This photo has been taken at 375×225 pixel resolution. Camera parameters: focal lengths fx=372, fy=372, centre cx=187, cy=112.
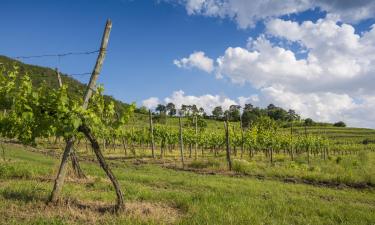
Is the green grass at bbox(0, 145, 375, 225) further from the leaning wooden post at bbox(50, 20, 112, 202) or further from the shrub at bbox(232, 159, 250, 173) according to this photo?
the shrub at bbox(232, 159, 250, 173)

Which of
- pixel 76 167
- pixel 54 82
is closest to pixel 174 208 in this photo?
pixel 76 167

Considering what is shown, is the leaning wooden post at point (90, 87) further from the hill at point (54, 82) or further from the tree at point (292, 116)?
the tree at point (292, 116)

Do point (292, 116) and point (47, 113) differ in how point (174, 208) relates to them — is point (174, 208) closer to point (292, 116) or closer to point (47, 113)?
point (47, 113)

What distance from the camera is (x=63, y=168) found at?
10219 millimetres

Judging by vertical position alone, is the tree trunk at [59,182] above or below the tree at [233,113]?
below

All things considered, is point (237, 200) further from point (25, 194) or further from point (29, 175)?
point (29, 175)

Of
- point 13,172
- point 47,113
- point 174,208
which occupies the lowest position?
point 174,208

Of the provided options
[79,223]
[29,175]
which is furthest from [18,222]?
[29,175]

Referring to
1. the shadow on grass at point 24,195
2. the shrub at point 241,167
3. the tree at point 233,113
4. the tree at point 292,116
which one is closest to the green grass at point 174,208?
the shadow on grass at point 24,195

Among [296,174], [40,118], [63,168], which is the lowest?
[296,174]

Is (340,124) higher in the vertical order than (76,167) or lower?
higher

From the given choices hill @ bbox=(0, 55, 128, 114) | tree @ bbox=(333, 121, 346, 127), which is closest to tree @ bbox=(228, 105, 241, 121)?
hill @ bbox=(0, 55, 128, 114)

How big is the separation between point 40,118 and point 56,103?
670 millimetres

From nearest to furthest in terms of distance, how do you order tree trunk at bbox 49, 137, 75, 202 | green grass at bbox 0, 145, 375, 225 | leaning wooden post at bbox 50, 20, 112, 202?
1. green grass at bbox 0, 145, 375, 225
2. tree trunk at bbox 49, 137, 75, 202
3. leaning wooden post at bbox 50, 20, 112, 202
